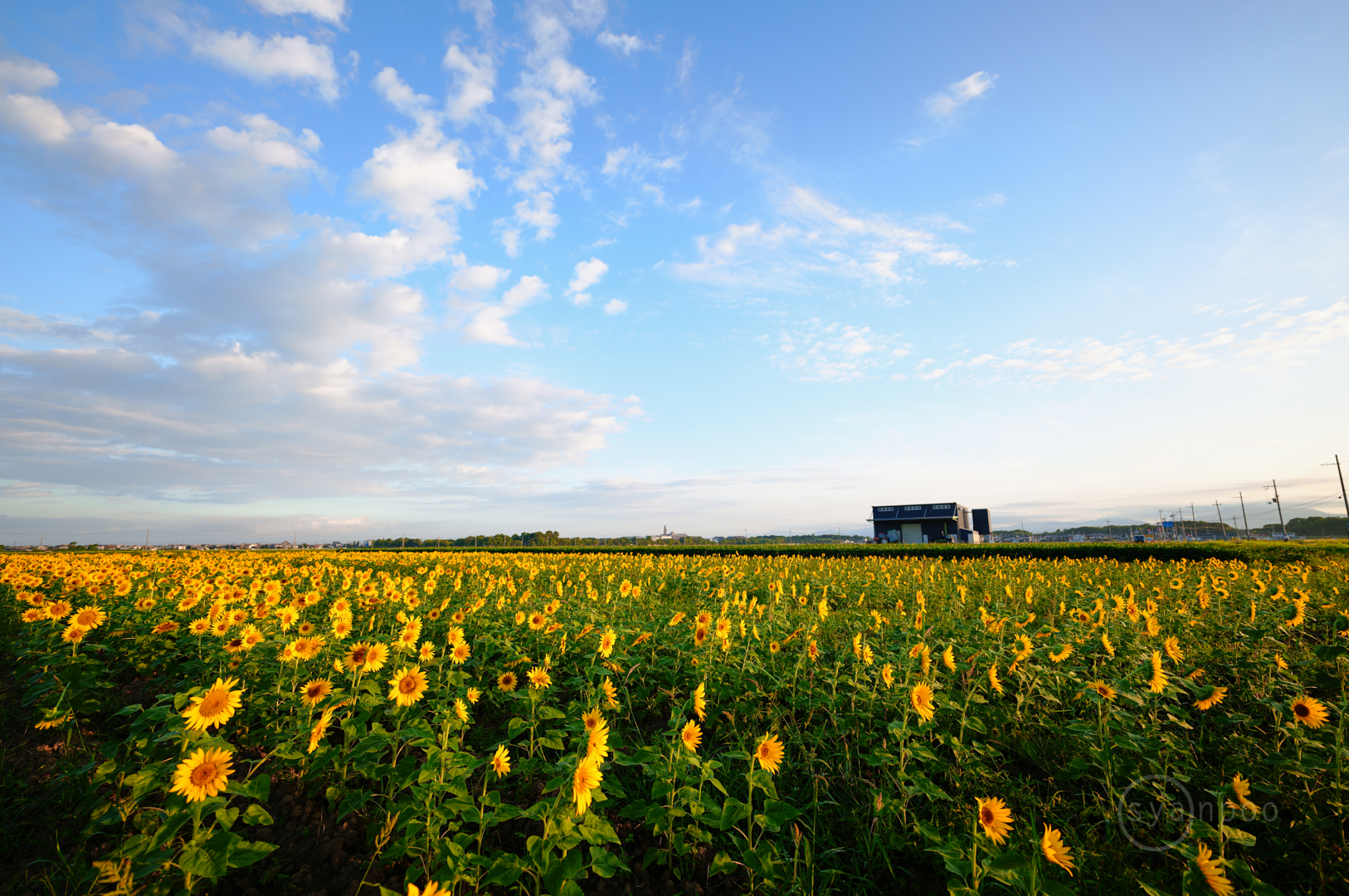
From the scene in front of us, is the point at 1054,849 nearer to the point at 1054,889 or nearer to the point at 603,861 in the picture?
the point at 1054,889

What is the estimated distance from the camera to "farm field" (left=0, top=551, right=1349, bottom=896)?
2.36 metres

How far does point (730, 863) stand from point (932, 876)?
111cm

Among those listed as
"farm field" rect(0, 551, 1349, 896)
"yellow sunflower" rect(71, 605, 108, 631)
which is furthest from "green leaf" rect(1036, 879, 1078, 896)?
"yellow sunflower" rect(71, 605, 108, 631)

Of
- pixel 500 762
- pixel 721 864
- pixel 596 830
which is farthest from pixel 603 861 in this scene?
pixel 500 762

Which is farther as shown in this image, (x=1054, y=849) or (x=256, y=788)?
(x=256, y=788)

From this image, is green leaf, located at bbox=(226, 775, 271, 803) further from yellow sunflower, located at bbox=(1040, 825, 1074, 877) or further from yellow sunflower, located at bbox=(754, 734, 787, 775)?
yellow sunflower, located at bbox=(1040, 825, 1074, 877)

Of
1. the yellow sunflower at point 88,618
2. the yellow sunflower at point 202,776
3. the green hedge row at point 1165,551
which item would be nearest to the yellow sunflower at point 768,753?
the yellow sunflower at point 202,776

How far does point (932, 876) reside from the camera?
105 inches

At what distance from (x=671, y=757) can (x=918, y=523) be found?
60.9 metres

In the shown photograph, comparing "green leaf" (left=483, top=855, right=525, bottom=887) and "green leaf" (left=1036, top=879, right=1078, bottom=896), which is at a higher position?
"green leaf" (left=1036, top=879, right=1078, bottom=896)

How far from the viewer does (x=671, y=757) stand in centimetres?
273

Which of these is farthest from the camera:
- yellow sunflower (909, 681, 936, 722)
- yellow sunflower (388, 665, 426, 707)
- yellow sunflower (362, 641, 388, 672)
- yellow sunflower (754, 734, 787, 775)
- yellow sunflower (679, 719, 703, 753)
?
yellow sunflower (362, 641, 388, 672)

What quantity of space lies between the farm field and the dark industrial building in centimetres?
5443

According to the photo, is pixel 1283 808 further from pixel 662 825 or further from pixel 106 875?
pixel 106 875
